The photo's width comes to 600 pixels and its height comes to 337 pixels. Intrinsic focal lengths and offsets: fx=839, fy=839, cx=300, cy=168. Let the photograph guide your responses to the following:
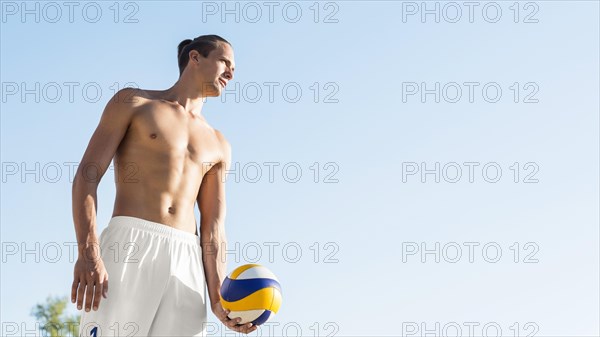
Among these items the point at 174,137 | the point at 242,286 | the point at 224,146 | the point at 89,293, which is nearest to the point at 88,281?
the point at 89,293

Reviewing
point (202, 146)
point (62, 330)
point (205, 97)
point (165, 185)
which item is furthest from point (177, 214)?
point (62, 330)

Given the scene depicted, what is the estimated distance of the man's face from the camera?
5711 mm

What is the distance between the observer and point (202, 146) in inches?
220

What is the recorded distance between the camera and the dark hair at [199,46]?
581cm

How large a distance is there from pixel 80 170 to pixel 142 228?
502 mm

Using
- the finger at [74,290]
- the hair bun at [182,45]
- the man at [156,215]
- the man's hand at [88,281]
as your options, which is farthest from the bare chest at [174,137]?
the finger at [74,290]

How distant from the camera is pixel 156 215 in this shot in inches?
202

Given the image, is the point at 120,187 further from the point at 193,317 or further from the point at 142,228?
the point at 193,317

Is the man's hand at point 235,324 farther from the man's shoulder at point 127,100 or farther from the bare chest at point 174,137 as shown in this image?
the man's shoulder at point 127,100

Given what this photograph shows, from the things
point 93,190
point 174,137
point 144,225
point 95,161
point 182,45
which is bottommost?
point 144,225

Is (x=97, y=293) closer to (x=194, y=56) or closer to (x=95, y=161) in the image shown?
(x=95, y=161)

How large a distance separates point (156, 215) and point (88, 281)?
641 millimetres

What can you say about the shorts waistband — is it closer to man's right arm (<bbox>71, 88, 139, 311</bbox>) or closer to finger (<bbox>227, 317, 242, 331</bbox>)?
man's right arm (<bbox>71, 88, 139, 311</bbox>)

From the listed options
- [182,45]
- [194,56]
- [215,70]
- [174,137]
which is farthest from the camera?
[182,45]
